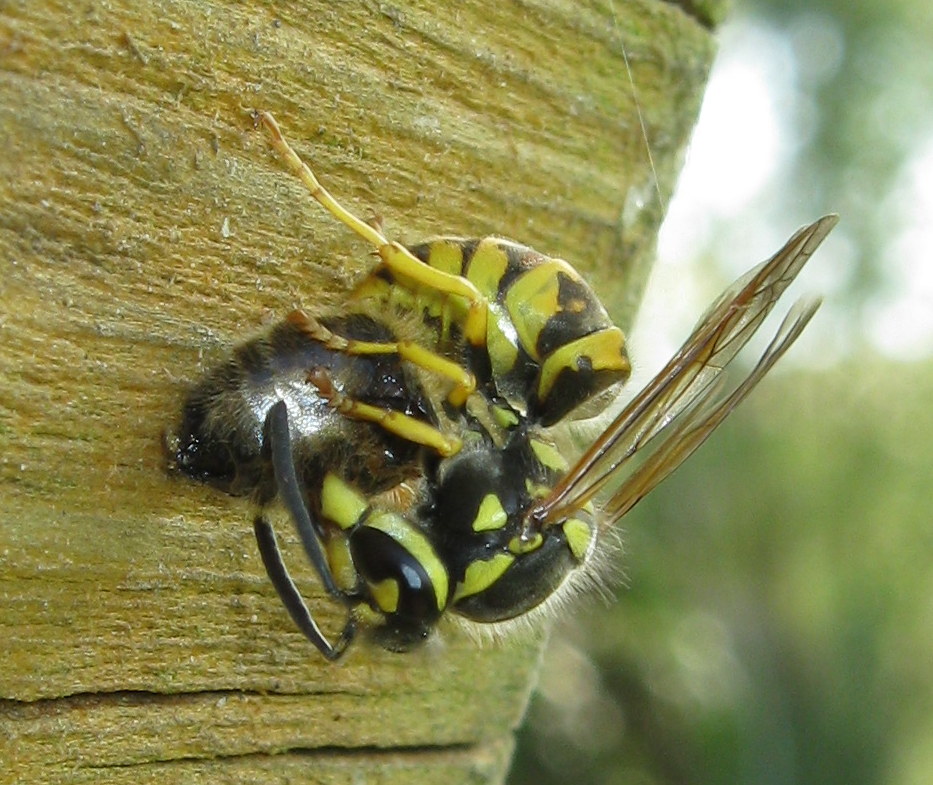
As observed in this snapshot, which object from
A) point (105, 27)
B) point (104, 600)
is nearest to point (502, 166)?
point (105, 27)

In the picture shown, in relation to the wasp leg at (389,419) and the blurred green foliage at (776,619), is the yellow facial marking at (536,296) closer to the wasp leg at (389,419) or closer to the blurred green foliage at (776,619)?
the wasp leg at (389,419)

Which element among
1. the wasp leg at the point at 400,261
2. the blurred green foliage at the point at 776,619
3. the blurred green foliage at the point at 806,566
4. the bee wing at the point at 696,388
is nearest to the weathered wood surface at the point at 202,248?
the wasp leg at the point at 400,261

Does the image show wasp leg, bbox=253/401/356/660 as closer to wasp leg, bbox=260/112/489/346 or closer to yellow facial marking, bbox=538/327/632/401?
wasp leg, bbox=260/112/489/346

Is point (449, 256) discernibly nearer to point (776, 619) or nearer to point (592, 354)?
point (592, 354)

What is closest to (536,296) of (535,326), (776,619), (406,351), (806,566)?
(535,326)

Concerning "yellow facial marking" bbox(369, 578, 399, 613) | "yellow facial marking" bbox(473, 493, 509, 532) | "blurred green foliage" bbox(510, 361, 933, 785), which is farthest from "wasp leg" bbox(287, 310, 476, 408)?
"blurred green foliage" bbox(510, 361, 933, 785)
